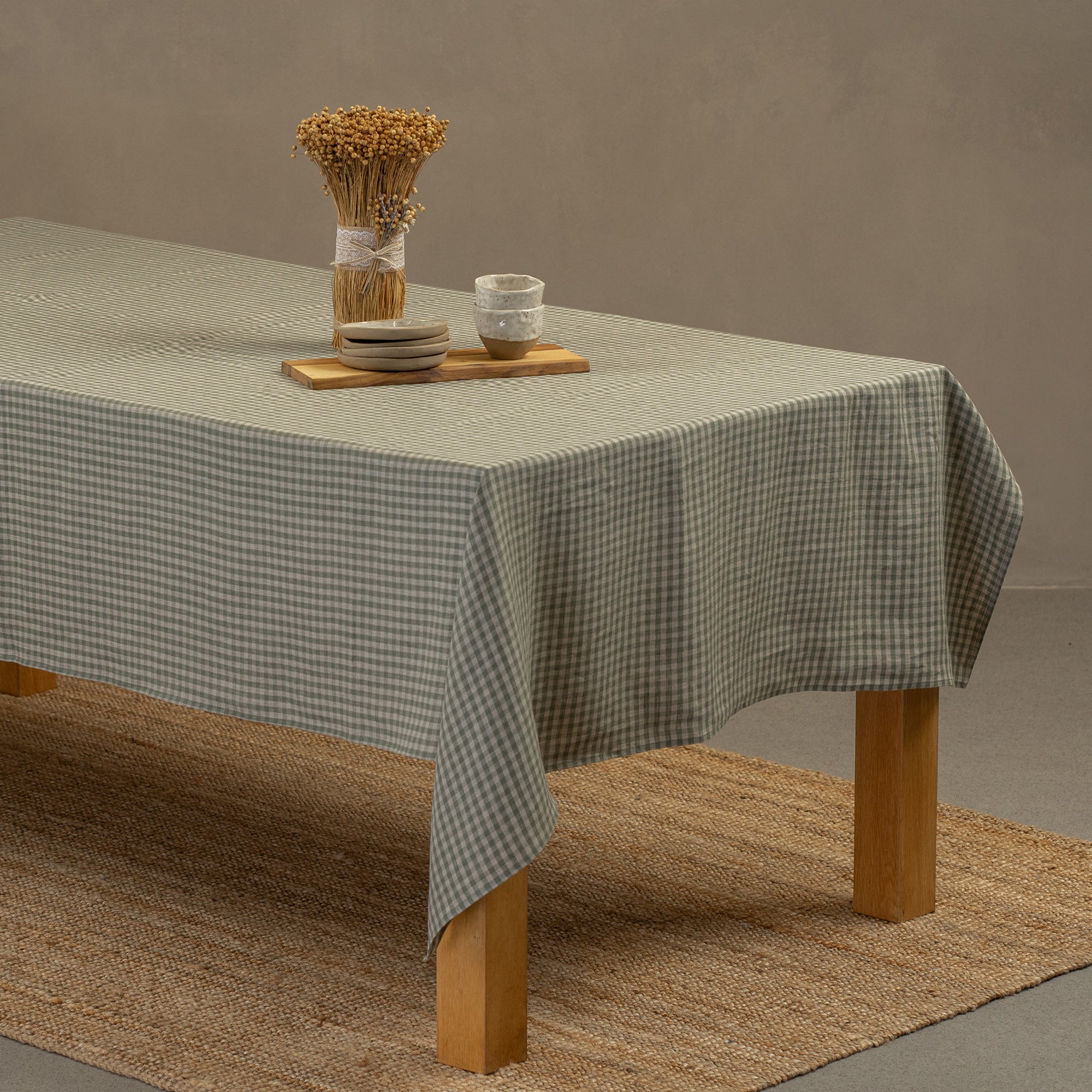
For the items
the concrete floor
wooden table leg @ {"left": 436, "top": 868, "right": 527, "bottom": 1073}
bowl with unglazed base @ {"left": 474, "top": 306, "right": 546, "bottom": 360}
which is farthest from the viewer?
bowl with unglazed base @ {"left": 474, "top": 306, "right": 546, "bottom": 360}

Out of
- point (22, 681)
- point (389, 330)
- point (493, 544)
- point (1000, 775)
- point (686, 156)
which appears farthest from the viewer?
point (686, 156)

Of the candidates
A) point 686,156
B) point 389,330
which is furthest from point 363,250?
point 686,156

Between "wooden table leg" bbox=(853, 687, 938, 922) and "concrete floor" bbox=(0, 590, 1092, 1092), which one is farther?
"wooden table leg" bbox=(853, 687, 938, 922)

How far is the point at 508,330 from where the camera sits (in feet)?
8.07

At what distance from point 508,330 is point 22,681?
152 cm

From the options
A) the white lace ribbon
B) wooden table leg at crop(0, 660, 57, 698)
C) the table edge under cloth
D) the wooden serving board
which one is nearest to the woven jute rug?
wooden table leg at crop(0, 660, 57, 698)

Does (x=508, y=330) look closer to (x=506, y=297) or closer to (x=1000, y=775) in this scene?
(x=506, y=297)

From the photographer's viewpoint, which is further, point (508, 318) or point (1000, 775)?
point (1000, 775)

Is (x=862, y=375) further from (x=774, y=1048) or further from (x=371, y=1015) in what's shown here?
(x=371, y=1015)

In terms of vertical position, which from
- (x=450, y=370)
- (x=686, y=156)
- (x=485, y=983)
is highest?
(x=686, y=156)

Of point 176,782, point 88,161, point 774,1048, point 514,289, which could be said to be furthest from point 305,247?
point 774,1048

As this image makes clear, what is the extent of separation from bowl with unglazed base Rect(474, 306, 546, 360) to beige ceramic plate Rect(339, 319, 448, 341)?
7 cm

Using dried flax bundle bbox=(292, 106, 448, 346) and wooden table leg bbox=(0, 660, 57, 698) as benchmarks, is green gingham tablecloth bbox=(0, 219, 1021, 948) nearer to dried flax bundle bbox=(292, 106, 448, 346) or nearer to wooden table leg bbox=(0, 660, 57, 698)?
dried flax bundle bbox=(292, 106, 448, 346)

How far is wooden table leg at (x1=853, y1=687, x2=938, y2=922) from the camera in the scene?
100 inches
